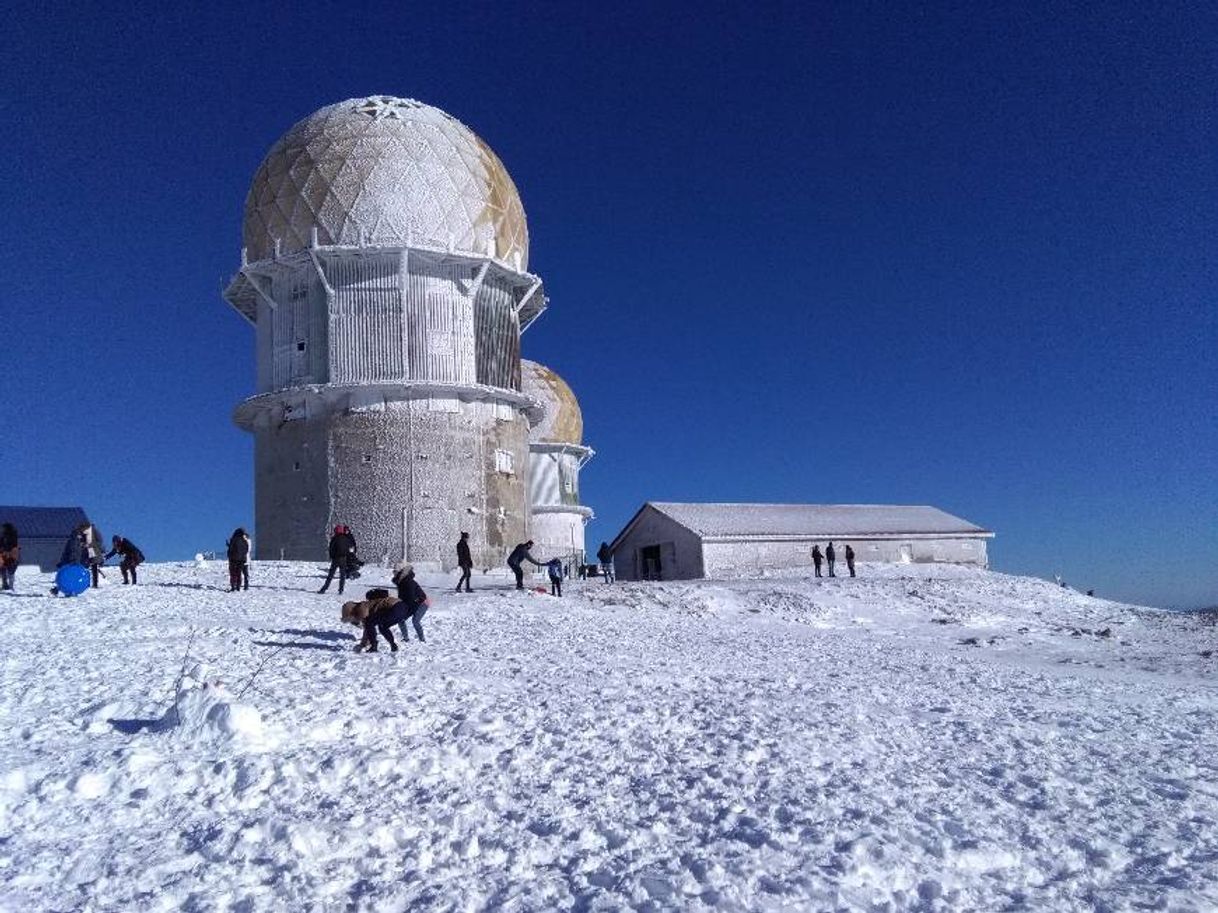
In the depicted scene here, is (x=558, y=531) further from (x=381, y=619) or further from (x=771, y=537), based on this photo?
(x=381, y=619)

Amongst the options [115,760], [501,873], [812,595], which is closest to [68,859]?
[115,760]

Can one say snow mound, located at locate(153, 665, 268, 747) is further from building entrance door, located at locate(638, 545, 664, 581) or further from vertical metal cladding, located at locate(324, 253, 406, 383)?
building entrance door, located at locate(638, 545, 664, 581)

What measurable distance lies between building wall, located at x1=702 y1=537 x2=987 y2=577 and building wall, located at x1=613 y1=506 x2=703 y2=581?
74 centimetres

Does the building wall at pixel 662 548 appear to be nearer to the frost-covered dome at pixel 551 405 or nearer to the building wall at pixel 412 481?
the frost-covered dome at pixel 551 405

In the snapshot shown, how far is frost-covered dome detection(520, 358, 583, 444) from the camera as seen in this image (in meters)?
42.8

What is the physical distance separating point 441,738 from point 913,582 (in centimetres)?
2350

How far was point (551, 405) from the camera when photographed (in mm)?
43188

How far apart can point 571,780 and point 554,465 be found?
37023mm

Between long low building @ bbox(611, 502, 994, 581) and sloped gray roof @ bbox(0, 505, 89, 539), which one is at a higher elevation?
sloped gray roof @ bbox(0, 505, 89, 539)

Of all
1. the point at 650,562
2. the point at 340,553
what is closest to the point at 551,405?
the point at 650,562

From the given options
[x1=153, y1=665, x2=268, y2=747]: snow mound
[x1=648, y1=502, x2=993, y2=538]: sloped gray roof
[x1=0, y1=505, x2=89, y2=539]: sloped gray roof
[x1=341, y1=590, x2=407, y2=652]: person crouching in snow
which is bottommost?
[x1=153, y1=665, x2=268, y2=747]: snow mound

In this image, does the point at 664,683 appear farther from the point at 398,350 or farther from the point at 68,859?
the point at 398,350

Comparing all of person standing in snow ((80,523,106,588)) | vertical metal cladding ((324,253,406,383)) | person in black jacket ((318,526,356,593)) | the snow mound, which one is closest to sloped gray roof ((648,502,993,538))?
vertical metal cladding ((324,253,406,383))

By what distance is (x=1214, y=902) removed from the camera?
4613 mm
